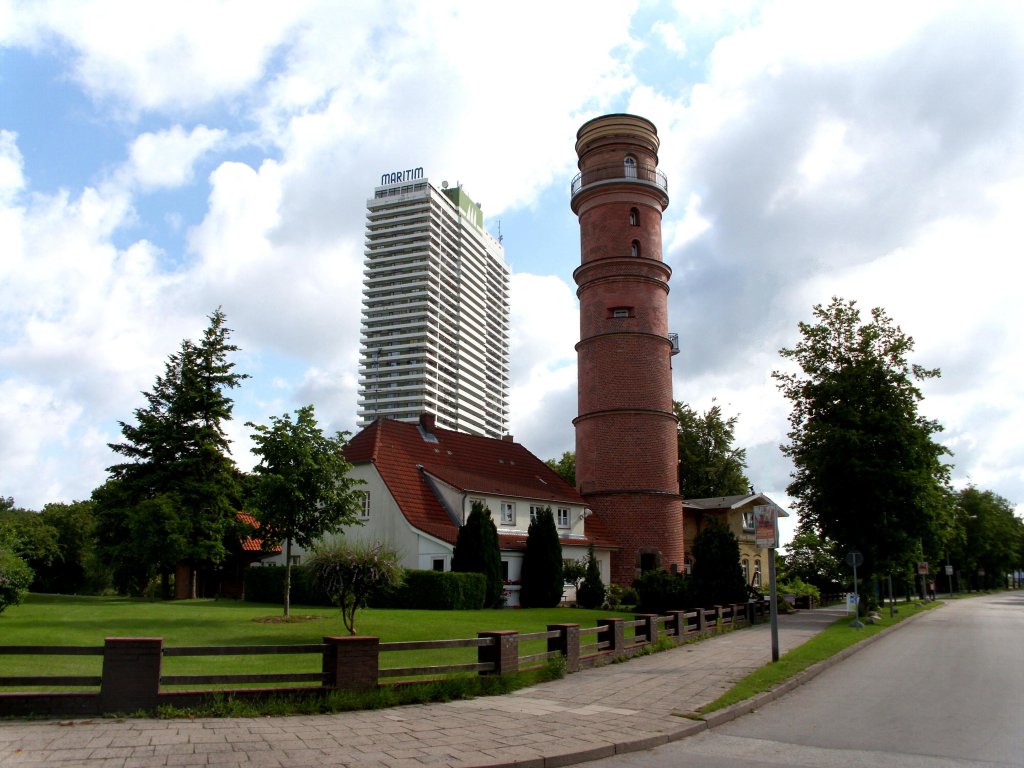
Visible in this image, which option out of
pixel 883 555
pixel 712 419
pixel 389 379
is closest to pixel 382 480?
pixel 883 555

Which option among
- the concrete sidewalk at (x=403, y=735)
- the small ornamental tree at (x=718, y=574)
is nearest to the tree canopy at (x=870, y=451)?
the small ornamental tree at (x=718, y=574)

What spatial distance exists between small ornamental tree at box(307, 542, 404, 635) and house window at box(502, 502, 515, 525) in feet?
66.0

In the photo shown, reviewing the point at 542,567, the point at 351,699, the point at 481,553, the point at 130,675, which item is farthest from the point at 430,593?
the point at 130,675

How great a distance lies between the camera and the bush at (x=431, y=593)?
2719cm

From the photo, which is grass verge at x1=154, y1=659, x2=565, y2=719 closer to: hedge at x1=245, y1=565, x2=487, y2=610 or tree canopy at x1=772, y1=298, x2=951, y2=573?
hedge at x1=245, y1=565, x2=487, y2=610

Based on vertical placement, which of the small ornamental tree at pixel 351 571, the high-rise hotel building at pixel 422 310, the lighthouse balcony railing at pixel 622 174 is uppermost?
the high-rise hotel building at pixel 422 310

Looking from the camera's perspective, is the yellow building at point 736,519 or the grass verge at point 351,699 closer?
the grass verge at point 351,699

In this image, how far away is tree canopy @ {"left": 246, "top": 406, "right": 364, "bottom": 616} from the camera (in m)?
22.2

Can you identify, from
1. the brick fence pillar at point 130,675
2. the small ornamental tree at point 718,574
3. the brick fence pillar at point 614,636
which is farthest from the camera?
the small ornamental tree at point 718,574

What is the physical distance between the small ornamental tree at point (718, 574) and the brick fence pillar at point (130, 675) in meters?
22.3

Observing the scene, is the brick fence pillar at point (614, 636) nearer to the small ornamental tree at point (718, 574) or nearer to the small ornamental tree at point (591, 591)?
the small ornamental tree at point (718, 574)

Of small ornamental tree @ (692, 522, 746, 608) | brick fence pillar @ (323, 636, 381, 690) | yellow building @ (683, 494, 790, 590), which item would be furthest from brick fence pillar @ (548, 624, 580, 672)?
yellow building @ (683, 494, 790, 590)

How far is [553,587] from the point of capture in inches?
1298

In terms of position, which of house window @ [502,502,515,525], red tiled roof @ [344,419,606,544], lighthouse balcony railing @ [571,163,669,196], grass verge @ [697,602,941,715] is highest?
lighthouse balcony railing @ [571,163,669,196]
